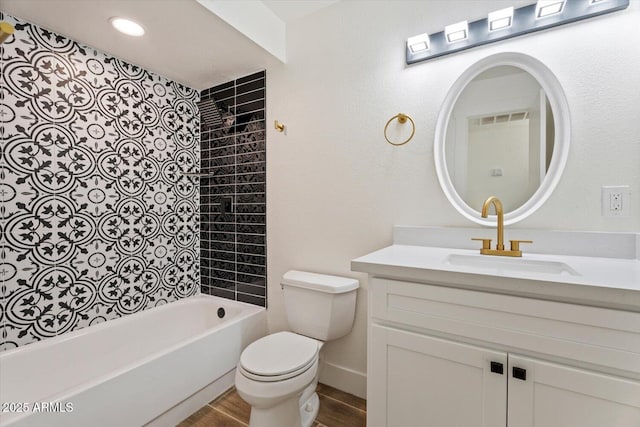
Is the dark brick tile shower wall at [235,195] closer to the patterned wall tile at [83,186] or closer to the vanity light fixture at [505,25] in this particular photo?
the patterned wall tile at [83,186]

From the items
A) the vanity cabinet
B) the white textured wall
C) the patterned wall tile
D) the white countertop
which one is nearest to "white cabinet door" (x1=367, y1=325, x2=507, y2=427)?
the vanity cabinet

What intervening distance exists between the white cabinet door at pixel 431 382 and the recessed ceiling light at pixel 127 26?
1.94 m

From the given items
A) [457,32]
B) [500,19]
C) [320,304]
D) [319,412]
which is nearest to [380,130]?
[457,32]

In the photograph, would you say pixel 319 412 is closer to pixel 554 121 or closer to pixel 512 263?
pixel 512 263

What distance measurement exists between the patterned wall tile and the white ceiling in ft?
0.38

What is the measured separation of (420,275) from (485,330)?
0.26 meters

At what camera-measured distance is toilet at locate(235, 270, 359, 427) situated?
124 centimetres

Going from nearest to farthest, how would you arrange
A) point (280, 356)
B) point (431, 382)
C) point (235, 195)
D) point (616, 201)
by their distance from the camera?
point (431, 382), point (616, 201), point (280, 356), point (235, 195)

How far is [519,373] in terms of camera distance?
0.87 metres

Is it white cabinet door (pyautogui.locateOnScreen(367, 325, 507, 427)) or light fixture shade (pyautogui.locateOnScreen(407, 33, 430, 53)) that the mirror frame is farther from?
white cabinet door (pyautogui.locateOnScreen(367, 325, 507, 427))

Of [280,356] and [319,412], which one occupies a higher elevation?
[280,356]

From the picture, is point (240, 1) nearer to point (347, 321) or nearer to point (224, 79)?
point (224, 79)

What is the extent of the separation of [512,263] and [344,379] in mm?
1198

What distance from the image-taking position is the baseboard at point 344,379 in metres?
1.71
